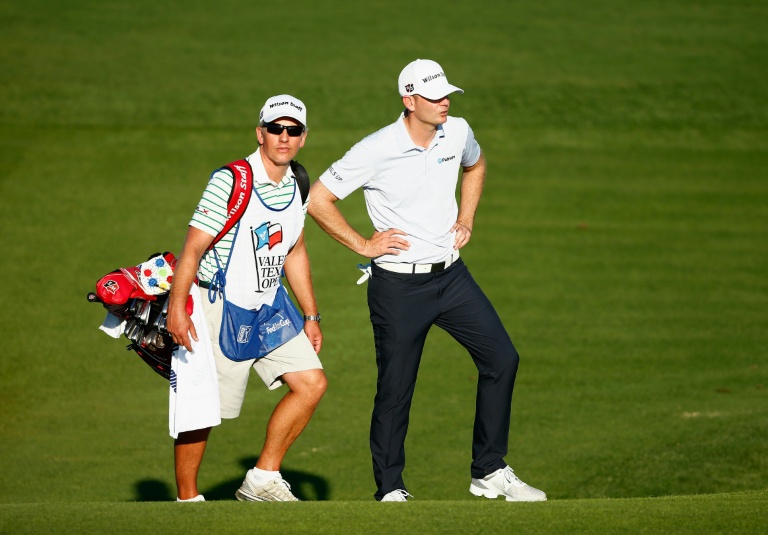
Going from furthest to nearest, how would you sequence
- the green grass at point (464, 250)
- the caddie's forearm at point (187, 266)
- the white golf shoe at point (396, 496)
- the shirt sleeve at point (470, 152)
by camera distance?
the green grass at point (464, 250), the shirt sleeve at point (470, 152), the white golf shoe at point (396, 496), the caddie's forearm at point (187, 266)

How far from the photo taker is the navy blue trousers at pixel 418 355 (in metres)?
6.99

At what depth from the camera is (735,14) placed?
967 inches

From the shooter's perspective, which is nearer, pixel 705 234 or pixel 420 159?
pixel 420 159

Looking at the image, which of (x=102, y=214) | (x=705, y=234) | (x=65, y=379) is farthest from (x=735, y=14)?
(x=65, y=379)

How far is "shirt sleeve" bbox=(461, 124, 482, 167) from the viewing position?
725cm

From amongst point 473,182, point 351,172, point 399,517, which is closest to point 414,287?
point 351,172

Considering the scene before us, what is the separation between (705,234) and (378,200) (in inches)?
340

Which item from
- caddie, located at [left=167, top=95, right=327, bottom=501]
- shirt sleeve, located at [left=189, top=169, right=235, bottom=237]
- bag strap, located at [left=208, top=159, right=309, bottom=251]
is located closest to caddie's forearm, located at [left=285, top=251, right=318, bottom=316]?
caddie, located at [left=167, top=95, right=327, bottom=501]

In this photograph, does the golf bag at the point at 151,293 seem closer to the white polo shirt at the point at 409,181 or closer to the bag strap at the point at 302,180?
the bag strap at the point at 302,180

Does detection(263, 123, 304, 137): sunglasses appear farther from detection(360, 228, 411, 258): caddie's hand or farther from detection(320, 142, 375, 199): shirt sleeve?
detection(360, 228, 411, 258): caddie's hand

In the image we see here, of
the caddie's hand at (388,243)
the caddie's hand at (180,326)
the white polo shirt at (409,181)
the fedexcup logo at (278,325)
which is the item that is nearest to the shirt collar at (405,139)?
the white polo shirt at (409,181)

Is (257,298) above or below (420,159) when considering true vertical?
below

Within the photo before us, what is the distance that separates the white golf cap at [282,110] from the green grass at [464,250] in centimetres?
211

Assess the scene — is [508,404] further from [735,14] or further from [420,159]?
[735,14]
